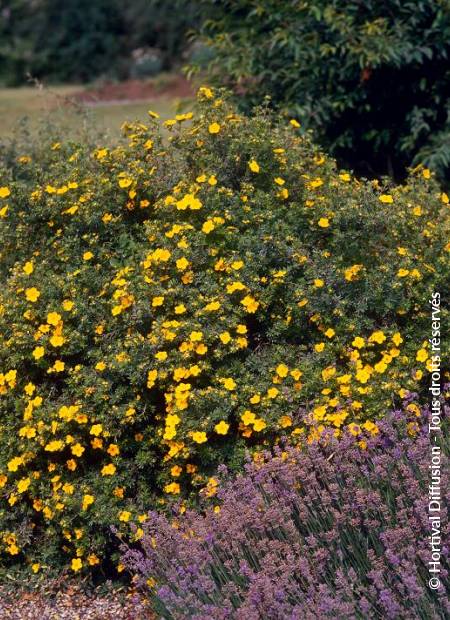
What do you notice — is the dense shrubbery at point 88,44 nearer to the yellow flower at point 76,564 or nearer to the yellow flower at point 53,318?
the yellow flower at point 53,318

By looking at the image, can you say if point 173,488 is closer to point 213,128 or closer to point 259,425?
point 259,425

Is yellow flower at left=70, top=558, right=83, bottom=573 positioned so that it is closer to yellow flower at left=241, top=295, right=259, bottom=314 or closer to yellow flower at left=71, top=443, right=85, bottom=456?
yellow flower at left=71, top=443, right=85, bottom=456

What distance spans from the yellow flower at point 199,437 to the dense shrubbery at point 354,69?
138 inches

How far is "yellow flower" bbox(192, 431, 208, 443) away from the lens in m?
3.44

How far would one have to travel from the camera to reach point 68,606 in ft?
12.1

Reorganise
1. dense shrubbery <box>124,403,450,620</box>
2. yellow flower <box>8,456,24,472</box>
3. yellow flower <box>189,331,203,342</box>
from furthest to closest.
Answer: yellow flower <box>8,456,24,472</box> < yellow flower <box>189,331,203,342</box> < dense shrubbery <box>124,403,450,620</box>

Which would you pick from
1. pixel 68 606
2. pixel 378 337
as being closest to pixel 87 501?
pixel 68 606

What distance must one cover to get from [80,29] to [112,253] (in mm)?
19856

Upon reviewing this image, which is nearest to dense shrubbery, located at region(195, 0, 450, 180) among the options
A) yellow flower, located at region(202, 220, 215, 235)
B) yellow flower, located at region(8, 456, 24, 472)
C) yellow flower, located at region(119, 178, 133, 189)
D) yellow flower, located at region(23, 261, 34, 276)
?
yellow flower, located at region(119, 178, 133, 189)

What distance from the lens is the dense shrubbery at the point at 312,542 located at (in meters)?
2.77

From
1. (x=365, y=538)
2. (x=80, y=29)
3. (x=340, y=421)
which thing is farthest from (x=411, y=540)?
(x=80, y=29)

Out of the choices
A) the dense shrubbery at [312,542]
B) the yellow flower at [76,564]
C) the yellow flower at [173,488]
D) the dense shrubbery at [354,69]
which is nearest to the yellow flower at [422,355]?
the dense shrubbery at [312,542]

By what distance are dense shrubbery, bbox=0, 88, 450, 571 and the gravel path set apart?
0.14 m

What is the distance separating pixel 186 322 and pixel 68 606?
1.18 metres
